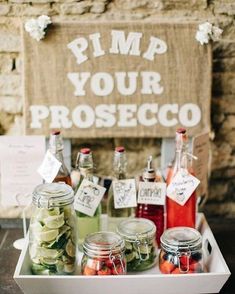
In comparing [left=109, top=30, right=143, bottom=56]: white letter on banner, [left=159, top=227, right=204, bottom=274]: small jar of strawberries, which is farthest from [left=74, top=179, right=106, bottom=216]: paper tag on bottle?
[left=109, top=30, right=143, bottom=56]: white letter on banner

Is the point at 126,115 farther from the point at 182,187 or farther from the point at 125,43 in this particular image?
the point at 182,187

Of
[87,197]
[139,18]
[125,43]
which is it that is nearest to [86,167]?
[87,197]

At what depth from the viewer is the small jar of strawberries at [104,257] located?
4.64 feet

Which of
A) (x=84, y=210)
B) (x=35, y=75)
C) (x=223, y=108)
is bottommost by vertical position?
(x=84, y=210)

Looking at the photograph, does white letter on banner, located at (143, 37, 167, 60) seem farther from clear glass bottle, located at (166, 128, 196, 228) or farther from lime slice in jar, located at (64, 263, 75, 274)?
lime slice in jar, located at (64, 263, 75, 274)

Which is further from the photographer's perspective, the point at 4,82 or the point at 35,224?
the point at 4,82

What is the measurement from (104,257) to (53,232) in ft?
0.48

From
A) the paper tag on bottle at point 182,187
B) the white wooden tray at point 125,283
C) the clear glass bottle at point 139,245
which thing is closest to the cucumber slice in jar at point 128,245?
the clear glass bottle at point 139,245

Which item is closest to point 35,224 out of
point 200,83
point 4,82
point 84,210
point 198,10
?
point 84,210

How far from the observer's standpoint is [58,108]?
179 cm

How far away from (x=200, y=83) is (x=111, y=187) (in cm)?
44

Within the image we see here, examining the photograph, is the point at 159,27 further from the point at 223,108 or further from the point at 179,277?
the point at 179,277

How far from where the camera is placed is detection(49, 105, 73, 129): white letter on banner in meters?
1.80

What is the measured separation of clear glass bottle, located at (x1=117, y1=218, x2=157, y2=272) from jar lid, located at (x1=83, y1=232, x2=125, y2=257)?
0.05 m
